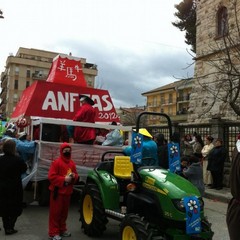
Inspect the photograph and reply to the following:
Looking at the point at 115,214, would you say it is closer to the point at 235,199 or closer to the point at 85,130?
the point at 235,199

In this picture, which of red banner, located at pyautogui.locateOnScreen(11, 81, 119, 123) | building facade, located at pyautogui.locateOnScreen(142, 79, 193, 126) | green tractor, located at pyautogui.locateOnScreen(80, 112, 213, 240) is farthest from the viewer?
building facade, located at pyautogui.locateOnScreen(142, 79, 193, 126)

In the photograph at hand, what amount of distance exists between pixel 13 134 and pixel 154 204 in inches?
218

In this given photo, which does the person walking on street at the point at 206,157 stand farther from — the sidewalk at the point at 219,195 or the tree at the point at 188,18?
the tree at the point at 188,18

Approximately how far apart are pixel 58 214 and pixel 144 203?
66.5 inches

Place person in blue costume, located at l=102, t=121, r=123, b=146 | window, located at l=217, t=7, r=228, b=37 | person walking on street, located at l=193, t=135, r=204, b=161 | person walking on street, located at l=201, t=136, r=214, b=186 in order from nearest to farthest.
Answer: person in blue costume, located at l=102, t=121, r=123, b=146, person walking on street, located at l=201, t=136, r=214, b=186, person walking on street, located at l=193, t=135, r=204, b=161, window, located at l=217, t=7, r=228, b=37

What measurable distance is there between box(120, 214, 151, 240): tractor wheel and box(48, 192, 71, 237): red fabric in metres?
1.44

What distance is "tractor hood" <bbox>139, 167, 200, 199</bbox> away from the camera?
15.3ft

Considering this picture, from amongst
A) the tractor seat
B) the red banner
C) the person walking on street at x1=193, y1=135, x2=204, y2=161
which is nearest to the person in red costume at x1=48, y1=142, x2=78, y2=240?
the tractor seat

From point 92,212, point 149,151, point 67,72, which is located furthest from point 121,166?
point 67,72

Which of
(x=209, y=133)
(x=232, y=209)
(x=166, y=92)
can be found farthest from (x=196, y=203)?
(x=166, y=92)

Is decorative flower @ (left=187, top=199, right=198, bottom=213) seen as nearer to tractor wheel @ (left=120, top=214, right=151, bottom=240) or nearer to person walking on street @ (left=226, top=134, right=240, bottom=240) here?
tractor wheel @ (left=120, top=214, right=151, bottom=240)

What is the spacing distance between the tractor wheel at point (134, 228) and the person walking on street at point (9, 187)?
2.35 meters

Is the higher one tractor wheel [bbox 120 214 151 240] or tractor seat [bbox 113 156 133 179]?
tractor seat [bbox 113 156 133 179]

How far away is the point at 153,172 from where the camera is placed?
506 cm
